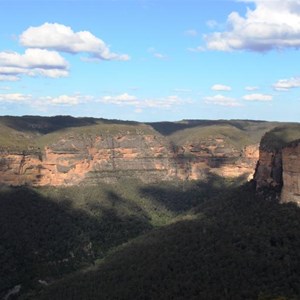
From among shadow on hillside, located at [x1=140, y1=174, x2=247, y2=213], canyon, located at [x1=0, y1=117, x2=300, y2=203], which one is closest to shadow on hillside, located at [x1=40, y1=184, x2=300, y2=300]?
canyon, located at [x1=0, y1=117, x2=300, y2=203]

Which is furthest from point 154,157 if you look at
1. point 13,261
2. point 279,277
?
point 279,277

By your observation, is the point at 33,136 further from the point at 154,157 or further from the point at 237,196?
the point at 237,196

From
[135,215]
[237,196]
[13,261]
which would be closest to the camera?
[237,196]

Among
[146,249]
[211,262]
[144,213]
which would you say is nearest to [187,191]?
[144,213]

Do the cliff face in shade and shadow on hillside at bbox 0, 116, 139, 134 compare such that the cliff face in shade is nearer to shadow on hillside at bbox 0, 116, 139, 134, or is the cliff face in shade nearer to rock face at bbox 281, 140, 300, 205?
rock face at bbox 281, 140, 300, 205

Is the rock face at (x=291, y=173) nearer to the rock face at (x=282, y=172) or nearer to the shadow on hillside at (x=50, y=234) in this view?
the rock face at (x=282, y=172)

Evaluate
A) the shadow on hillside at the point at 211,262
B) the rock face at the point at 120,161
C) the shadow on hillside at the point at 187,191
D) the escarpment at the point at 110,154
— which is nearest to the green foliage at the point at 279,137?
the shadow on hillside at the point at 211,262
